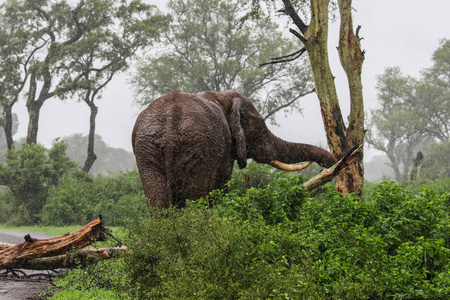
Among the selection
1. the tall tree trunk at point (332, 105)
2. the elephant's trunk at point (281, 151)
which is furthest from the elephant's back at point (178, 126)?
the tall tree trunk at point (332, 105)

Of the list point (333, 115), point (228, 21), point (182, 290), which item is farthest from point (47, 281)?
point (228, 21)

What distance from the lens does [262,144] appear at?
9703mm

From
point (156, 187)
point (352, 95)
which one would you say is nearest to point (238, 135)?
point (156, 187)

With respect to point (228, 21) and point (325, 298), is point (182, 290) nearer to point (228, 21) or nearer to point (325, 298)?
Result: point (325, 298)

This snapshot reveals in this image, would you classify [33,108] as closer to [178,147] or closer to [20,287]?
[20,287]

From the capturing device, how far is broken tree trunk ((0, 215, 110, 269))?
6.53m

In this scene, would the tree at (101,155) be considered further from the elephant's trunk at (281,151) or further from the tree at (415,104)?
the elephant's trunk at (281,151)

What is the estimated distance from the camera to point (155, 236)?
17.3ft

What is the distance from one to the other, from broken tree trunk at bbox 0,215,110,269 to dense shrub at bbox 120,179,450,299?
1.32 m

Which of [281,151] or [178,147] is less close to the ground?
[281,151]

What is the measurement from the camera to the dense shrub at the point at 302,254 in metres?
3.95

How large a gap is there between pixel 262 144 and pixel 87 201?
12.4 metres

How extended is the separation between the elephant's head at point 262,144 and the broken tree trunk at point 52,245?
347 cm

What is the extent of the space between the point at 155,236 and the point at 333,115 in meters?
5.59
